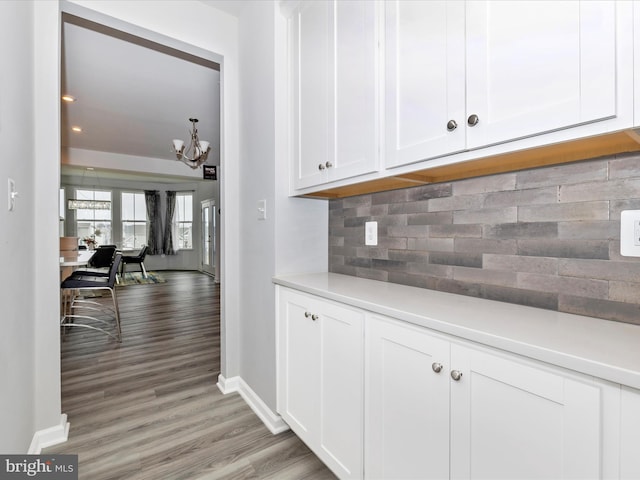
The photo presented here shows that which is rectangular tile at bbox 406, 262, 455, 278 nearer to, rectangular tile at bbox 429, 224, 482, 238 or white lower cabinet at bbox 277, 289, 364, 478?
rectangular tile at bbox 429, 224, 482, 238

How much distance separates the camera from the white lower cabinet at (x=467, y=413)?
2.16 ft

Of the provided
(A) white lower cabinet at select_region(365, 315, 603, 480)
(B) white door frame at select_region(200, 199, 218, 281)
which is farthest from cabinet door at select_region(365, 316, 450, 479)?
(B) white door frame at select_region(200, 199, 218, 281)

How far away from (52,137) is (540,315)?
233cm

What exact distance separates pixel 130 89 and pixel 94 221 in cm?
621

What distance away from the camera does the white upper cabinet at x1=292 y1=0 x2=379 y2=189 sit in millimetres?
1293

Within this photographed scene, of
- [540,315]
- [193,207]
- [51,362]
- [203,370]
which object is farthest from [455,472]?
[193,207]

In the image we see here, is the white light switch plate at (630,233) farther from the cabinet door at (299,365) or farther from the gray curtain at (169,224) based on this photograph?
the gray curtain at (169,224)

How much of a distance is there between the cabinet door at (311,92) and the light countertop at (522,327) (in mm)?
661

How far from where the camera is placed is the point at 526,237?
1090 millimetres

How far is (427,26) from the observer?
41.9 inches

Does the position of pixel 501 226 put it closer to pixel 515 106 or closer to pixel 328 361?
pixel 515 106

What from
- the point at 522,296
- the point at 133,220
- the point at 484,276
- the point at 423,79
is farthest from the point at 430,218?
the point at 133,220

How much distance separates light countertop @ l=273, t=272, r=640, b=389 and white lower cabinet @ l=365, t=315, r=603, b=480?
0.14 feet

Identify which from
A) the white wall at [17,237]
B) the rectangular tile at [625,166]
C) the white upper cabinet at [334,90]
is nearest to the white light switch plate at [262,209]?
the white upper cabinet at [334,90]
